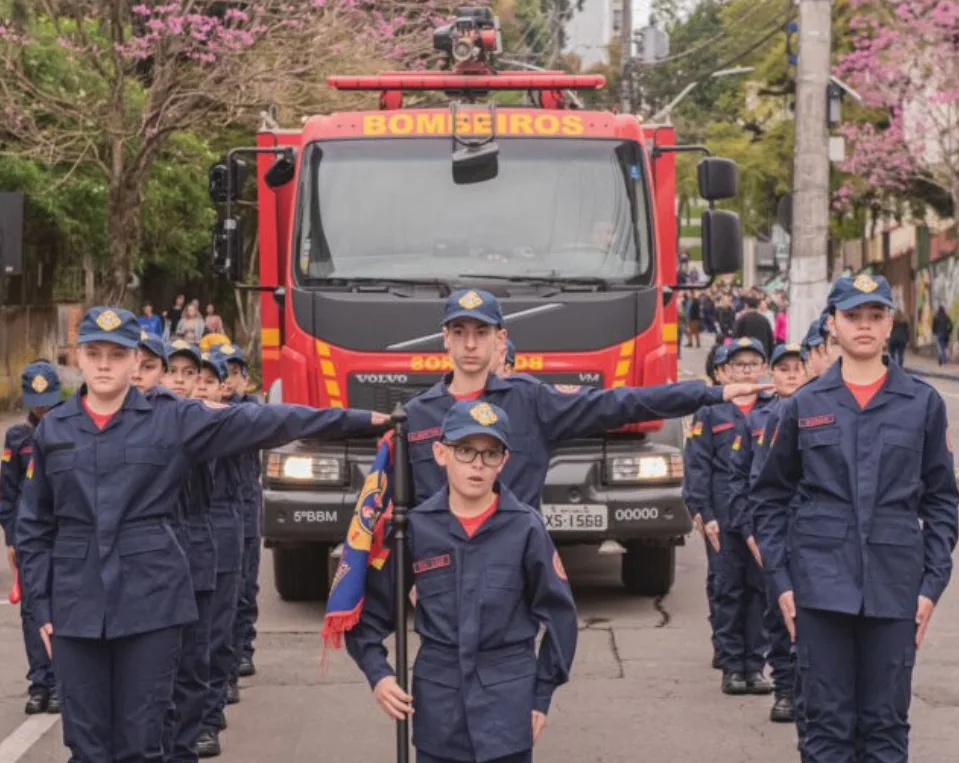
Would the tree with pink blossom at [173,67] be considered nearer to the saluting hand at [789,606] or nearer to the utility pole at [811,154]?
the utility pole at [811,154]

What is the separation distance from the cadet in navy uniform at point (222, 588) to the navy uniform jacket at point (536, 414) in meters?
1.78

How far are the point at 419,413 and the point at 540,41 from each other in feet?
190

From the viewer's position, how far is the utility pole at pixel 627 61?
1430 inches

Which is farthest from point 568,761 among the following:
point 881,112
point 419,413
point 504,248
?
point 881,112

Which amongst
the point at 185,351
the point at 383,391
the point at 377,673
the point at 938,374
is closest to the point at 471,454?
the point at 377,673

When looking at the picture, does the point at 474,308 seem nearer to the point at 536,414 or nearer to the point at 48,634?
the point at 536,414

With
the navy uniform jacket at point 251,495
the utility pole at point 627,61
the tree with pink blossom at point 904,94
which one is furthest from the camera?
the tree with pink blossom at point 904,94

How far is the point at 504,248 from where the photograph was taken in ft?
41.2

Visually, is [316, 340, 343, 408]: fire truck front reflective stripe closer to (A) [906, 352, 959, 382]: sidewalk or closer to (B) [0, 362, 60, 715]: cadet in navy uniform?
(B) [0, 362, 60, 715]: cadet in navy uniform

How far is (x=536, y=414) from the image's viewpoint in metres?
7.49

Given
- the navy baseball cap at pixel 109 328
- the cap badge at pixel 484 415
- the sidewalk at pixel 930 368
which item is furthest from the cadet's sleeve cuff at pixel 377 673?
the sidewalk at pixel 930 368

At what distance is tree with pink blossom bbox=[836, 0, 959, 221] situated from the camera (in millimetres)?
44562

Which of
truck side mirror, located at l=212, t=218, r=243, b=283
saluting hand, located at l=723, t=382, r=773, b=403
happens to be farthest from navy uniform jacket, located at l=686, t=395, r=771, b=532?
truck side mirror, located at l=212, t=218, r=243, b=283

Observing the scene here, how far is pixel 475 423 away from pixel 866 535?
1718 mm
